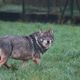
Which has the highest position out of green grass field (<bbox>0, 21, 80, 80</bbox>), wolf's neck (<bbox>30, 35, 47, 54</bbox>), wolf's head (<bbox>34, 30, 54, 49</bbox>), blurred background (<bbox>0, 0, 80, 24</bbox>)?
wolf's head (<bbox>34, 30, 54, 49</bbox>)

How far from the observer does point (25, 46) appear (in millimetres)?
8492

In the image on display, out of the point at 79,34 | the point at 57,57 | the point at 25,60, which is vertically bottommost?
the point at 79,34

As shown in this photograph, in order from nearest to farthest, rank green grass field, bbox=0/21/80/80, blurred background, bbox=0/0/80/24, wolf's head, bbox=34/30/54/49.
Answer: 1. green grass field, bbox=0/21/80/80
2. wolf's head, bbox=34/30/54/49
3. blurred background, bbox=0/0/80/24

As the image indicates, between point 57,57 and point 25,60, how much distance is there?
1749mm

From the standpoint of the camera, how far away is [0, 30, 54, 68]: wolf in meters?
8.19

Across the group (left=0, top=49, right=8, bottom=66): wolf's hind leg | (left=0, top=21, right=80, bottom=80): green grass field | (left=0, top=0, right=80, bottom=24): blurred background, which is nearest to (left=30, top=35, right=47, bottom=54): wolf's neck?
(left=0, top=21, right=80, bottom=80): green grass field

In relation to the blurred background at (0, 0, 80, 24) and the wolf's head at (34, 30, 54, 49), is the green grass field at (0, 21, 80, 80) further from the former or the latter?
the blurred background at (0, 0, 80, 24)

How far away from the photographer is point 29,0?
21.9 meters

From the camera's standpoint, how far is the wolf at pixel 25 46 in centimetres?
819

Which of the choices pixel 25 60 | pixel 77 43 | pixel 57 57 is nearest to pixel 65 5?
pixel 77 43

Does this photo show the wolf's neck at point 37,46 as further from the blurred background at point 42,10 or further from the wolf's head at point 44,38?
the blurred background at point 42,10

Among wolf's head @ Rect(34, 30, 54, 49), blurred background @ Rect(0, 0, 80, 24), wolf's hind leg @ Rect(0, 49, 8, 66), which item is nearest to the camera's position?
wolf's hind leg @ Rect(0, 49, 8, 66)

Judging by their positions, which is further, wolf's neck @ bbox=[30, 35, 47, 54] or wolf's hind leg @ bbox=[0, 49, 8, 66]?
wolf's neck @ bbox=[30, 35, 47, 54]

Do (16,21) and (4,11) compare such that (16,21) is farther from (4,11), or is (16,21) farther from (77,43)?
(77,43)
